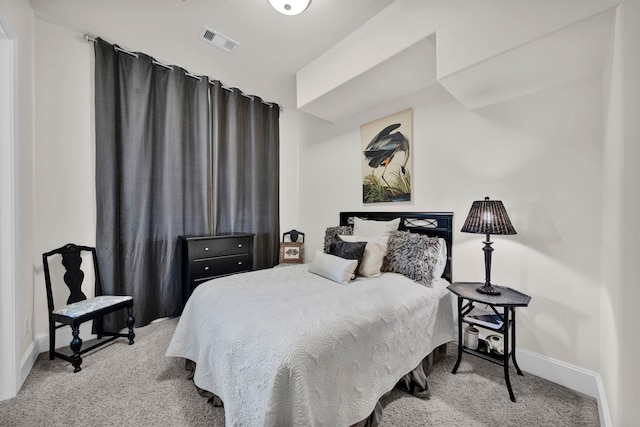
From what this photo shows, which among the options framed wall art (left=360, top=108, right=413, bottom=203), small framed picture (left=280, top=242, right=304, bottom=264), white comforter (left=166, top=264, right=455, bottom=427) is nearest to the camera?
white comforter (left=166, top=264, right=455, bottom=427)

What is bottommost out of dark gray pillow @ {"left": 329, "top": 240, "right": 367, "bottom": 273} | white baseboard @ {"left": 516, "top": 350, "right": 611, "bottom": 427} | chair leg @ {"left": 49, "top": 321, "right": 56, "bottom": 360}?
white baseboard @ {"left": 516, "top": 350, "right": 611, "bottom": 427}

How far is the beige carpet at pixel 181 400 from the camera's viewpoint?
1467 millimetres

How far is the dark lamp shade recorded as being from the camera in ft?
5.93

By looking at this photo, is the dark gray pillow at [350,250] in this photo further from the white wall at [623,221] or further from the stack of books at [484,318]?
the white wall at [623,221]

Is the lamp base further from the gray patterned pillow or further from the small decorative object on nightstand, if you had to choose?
the small decorative object on nightstand

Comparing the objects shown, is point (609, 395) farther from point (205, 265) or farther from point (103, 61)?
point (103, 61)

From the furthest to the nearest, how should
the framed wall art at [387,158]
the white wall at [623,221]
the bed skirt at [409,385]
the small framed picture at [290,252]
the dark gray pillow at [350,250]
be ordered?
the small framed picture at [290,252]
the framed wall art at [387,158]
the dark gray pillow at [350,250]
the bed skirt at [409,385]
the white wall at [623,221]

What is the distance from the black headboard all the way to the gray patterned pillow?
264 millimetres

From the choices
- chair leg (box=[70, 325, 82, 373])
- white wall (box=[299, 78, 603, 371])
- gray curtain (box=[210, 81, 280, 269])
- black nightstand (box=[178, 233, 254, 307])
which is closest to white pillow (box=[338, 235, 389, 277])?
white wall (box=[299, 78, 603, 371])

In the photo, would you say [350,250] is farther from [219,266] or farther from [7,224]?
[7,224]

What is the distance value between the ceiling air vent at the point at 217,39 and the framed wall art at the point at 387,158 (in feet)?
5.68

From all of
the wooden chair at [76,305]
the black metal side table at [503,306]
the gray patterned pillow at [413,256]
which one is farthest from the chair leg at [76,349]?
the black metal side table at [503,306]

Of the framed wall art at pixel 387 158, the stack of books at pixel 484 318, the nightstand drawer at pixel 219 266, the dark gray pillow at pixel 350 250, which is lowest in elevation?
the stack of books at pixel 484 318

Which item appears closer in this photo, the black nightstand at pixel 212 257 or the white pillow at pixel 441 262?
the white pillow at pixel 441 262
